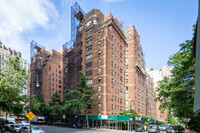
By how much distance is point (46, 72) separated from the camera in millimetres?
79625

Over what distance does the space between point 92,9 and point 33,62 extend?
47.6 metres

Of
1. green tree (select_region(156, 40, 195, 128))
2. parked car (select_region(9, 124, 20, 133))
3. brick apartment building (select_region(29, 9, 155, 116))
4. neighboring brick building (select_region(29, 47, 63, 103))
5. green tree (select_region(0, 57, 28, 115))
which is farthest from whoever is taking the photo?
neighboring brick building (select_region(29, 47, 63, 103))

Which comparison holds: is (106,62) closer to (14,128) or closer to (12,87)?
(14,128)

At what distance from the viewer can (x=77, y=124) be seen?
39.5 meters

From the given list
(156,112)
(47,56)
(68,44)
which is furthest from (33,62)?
(156,112)

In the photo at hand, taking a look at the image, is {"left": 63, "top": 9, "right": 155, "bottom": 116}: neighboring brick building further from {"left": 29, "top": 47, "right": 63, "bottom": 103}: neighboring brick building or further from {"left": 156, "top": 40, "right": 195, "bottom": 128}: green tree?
{"left": 156, "top": 40, "right": 195, "bottom": 128}: green tree

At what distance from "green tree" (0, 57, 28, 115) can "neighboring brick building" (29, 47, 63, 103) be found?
52.7 metres

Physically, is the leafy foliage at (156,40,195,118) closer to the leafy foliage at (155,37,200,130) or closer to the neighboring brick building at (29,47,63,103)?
the leafy foliage at (155,37,200,130)

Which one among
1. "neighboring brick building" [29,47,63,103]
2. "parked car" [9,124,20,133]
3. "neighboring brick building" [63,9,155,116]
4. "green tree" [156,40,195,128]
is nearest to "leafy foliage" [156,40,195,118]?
"green tree" [156,40,195,128]

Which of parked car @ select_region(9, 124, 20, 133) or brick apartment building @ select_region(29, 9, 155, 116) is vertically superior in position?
brick apartment building @ select_region(29, 9, 155, 116)

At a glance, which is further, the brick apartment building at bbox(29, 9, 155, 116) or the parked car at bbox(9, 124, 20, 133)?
the brick apartment building at bbox(29, 9, 155, 116)

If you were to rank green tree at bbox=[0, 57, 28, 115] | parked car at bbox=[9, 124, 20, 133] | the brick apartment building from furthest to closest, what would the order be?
the brick apartment building
parked car at bbox=[9, 124, 20, 133]
green tree at bbox=[0, 57, 28, 115]

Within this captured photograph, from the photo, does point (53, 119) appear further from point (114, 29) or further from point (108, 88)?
point (114, 29)

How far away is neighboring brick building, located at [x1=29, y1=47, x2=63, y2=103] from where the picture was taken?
250ft
